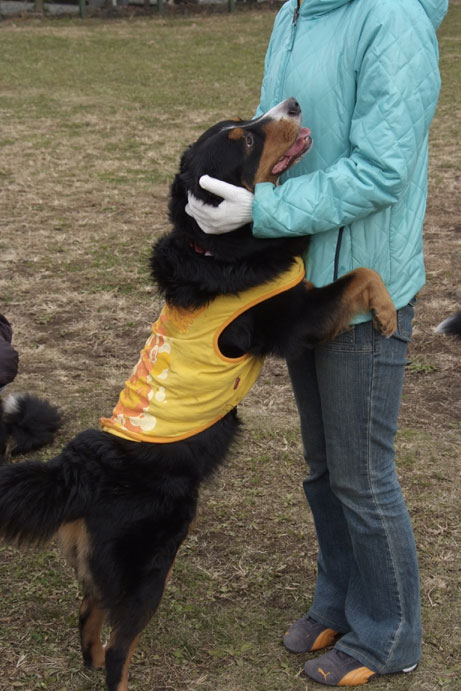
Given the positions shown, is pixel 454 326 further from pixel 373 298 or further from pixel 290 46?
pixel 290 46

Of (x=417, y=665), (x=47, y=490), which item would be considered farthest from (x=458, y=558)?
(x=47, y=490)

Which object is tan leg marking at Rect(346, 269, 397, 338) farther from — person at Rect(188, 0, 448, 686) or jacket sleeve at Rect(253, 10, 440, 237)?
jacket sleeve at Rect(253, 10, 440, 237)

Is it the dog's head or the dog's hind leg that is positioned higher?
the dog's head

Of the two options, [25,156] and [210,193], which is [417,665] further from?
[25,156]

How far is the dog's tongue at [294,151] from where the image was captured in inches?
104

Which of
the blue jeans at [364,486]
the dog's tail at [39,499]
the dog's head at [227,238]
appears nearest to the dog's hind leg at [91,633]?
the dog's tail at [39,499]

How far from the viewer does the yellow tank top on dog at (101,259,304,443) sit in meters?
2.84

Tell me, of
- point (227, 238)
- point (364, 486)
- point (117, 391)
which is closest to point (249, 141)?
point (227, 238)

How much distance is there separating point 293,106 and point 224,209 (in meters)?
A: 0.38

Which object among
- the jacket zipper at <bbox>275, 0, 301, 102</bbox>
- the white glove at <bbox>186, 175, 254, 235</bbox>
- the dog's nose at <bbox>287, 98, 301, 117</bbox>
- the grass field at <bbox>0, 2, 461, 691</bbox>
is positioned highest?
the jacket zipper at <bbox>275, 0, 301, 102</bbox>

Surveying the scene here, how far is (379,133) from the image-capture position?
2.40 meters

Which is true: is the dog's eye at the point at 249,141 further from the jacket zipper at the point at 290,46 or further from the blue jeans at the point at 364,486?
the blue jeans at the point at 364,486

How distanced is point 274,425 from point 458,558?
1474 millimetres

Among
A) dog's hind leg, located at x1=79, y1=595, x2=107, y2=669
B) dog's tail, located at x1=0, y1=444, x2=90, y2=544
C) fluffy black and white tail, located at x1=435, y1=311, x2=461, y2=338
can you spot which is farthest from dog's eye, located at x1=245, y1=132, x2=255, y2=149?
fluffy black and white tail, located at x1=435, y1=311, x2=461, y2=338
